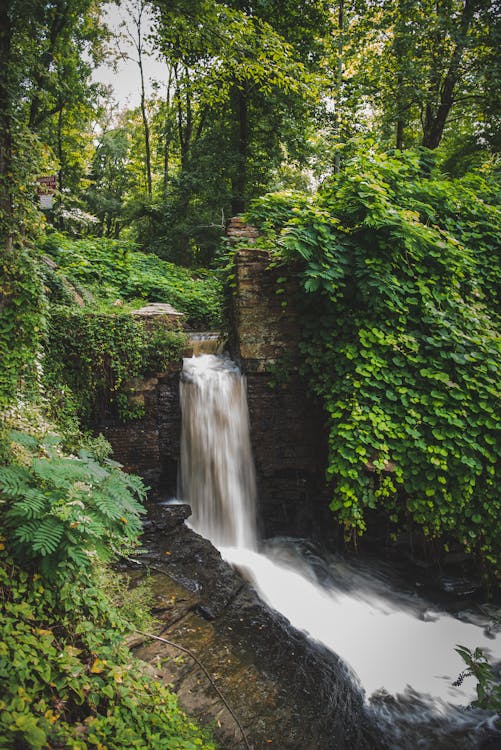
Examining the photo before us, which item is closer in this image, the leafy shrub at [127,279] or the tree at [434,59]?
the tree at [434,59]

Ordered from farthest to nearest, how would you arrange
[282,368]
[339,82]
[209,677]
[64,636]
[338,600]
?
[339,82] < [282,368] < [338,600] < [209,677] < [64,636]

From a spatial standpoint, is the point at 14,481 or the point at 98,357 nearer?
the point at 14,481

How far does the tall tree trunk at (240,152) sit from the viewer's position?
13.2 meters

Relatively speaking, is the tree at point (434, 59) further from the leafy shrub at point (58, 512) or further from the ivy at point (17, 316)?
the leafy shrub at point (58, 512)

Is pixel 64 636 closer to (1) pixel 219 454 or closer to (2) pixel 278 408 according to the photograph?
(1) pixel 219 454

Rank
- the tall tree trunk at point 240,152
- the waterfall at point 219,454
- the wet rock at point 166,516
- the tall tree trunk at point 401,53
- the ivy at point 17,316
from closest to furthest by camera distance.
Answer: the ivy at point 17,316 < the wet rock at point 166,516 < the waterfall at point 219,454 < the tall tree trunk at point 401,53 < the tall tree trunk at point 240,152

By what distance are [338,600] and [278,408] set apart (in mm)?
2744

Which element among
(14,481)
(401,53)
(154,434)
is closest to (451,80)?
(401,53)

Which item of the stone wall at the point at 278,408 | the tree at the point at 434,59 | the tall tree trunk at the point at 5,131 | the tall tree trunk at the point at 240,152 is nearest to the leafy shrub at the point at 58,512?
the tall tree trunk at the point at 5,131

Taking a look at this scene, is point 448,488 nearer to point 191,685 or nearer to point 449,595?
point 449,595

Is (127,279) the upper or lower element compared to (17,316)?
upper

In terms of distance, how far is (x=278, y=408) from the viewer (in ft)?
20.5

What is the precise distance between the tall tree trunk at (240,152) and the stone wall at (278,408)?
26.6 feet

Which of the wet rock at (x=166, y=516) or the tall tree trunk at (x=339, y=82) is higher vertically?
the tall tree trunk at (x=339, y=82)
